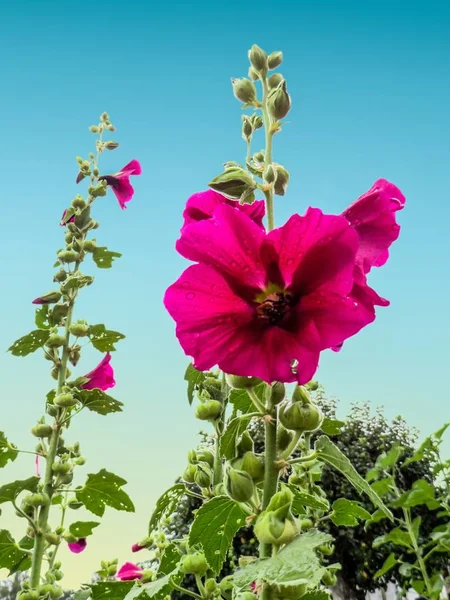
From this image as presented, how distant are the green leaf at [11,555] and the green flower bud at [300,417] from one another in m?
1.73

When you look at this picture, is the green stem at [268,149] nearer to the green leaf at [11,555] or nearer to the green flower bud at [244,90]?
the green flower bud at [244,90]

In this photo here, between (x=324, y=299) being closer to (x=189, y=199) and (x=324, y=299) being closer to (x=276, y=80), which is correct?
(x=189, y=199)

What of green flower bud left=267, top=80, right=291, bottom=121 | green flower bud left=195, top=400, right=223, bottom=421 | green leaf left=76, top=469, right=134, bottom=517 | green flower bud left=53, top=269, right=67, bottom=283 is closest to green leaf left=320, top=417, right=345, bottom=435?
green flower bud left=195, top=400, right=223, bottom=421

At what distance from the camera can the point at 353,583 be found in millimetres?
8500

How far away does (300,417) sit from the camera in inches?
33.5

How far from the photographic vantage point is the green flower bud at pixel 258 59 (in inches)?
47.5

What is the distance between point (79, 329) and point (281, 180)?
1592mm

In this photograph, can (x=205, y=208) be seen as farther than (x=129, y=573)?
No

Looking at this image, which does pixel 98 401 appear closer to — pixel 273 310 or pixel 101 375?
pixel 101 375

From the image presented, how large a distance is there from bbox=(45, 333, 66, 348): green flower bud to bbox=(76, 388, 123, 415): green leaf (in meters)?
0.24

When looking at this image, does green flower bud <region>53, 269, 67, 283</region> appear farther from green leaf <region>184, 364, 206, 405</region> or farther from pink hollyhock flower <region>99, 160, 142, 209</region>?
green leaf <region>184, 364, 206, 405</region>

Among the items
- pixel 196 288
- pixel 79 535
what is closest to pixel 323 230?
pixel 196 288

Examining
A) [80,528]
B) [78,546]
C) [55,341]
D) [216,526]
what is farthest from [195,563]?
[78,546]

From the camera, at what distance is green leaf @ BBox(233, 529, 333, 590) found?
0.67 meters
